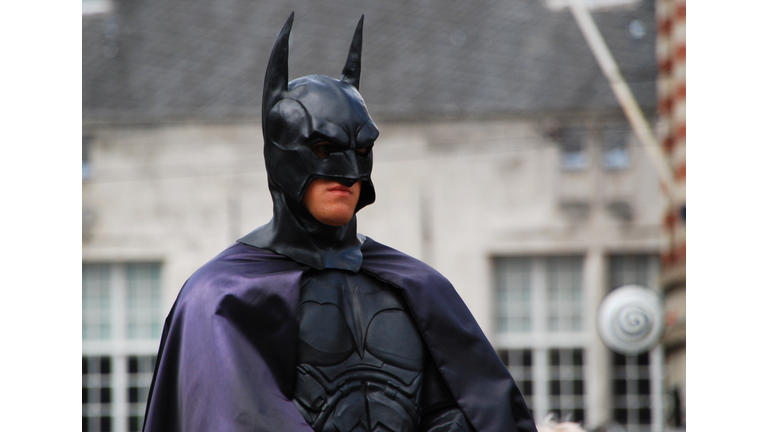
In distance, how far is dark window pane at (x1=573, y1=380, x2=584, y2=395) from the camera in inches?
504

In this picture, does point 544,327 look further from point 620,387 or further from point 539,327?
point 620,387

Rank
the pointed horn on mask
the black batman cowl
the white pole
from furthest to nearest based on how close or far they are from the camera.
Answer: the white pole < the pointed horn on mask < the black batman cowl

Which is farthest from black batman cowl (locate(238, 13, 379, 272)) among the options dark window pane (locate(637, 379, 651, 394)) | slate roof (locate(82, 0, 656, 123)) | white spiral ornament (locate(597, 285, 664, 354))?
dark window pane (locate(637, 379, 651, 394))

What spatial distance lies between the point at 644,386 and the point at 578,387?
34.7 inches

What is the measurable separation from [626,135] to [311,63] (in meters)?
4.30

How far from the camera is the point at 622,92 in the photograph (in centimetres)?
Result: 1244

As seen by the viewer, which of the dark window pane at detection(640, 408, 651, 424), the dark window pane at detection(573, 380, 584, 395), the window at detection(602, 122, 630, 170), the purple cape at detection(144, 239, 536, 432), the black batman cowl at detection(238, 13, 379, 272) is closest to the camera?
the purple cape at detection(144, 239, 536, 432)

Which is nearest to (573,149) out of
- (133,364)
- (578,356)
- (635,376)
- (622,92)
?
(622,92)

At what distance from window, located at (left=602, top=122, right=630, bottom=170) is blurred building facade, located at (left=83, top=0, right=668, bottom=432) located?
1.0 inches

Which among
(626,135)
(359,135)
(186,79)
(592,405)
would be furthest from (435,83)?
(359,135)

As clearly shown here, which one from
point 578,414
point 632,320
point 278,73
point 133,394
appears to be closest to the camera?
point 278,73

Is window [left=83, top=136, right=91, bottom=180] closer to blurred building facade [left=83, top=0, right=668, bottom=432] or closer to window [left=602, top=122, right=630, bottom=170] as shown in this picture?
blurred building facade [left=83, top=0, right=668, bottom=432]

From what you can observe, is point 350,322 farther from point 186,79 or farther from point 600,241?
point 186,79

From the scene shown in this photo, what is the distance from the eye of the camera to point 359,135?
2777mm
